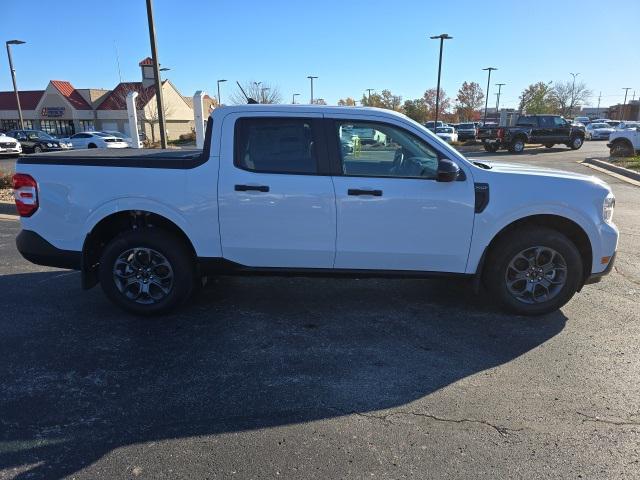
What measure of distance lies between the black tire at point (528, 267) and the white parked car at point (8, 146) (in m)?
28.7

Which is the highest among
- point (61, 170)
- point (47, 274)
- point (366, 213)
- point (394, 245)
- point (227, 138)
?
point (227, 138)

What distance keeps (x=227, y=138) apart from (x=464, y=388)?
2.74 m

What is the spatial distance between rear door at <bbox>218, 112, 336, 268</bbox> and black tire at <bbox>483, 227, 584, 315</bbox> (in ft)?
4.86

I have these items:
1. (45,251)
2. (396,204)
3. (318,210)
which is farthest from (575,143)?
(45,251)

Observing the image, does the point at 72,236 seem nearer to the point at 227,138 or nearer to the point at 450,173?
the point at 227,138

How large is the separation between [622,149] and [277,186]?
70.7 feet

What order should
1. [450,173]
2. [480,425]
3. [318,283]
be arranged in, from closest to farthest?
1. [480,425]
2. [450,173]
3. [318,283]

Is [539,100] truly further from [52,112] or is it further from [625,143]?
[52,112]

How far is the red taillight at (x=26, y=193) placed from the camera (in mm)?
4238

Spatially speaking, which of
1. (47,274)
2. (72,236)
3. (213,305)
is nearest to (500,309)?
(213,305)

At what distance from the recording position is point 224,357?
3.69 meters

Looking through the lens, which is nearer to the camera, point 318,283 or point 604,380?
point 604,380

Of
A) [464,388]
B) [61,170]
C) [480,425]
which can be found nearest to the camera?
[480,425]

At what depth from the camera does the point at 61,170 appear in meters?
4.20
